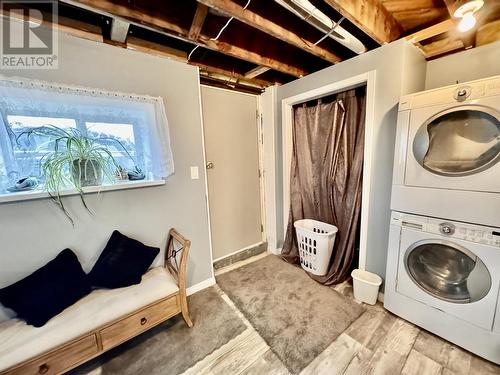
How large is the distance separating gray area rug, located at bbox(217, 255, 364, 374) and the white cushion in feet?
2.53

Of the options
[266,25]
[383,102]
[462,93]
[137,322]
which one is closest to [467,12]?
[462,93]

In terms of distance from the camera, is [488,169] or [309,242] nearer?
[488,169]

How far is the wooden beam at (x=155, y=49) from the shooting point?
63.2 inches

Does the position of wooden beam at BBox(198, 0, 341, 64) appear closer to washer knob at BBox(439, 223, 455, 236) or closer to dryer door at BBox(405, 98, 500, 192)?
dryer door at BBox(405, 98, 500, 192)

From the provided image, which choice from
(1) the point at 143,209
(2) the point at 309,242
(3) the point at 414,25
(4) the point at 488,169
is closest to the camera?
(4) the point at 488,169

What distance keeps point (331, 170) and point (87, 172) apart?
216 cm

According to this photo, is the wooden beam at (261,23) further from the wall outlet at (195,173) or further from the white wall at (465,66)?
the wall outlet at (195,173)

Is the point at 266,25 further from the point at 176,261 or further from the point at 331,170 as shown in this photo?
the point at 176,261

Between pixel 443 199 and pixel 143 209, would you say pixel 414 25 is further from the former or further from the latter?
pixel 143 209

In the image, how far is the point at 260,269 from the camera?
94.7 inches

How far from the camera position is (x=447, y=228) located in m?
1.28

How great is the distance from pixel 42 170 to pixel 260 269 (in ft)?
7.04

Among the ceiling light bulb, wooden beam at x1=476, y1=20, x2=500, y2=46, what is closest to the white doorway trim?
the ceiling light bulb

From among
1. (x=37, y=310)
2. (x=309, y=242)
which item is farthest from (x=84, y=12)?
(x=309, y=242)
